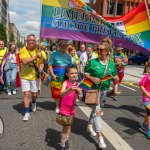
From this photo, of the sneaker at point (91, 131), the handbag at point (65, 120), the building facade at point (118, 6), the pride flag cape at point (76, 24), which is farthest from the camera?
the building facade at point (118, 6)

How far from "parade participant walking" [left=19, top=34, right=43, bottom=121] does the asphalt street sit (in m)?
0.45

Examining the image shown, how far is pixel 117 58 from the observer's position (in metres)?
9.18

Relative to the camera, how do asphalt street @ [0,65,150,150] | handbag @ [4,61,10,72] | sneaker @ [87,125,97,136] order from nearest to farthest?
asphalt street @ [0,65,150,150], sneaker @ [87,125,97,136], handbag @ [4,61,10,72]

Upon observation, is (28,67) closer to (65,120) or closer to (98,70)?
(98,70)

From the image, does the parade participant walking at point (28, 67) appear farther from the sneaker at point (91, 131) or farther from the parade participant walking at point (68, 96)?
the parade participant walking at point (68, 96)

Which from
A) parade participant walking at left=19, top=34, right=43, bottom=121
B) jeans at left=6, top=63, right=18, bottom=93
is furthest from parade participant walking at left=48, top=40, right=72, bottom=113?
jeans at left=6, top=63, right=18, bottom=93

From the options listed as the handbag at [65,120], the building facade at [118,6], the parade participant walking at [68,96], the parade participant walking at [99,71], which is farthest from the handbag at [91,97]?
the building facade at [118,6]

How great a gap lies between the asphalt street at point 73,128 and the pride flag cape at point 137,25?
175 centimetres

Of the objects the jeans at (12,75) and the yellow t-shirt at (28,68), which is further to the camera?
the jeans at (12,75)

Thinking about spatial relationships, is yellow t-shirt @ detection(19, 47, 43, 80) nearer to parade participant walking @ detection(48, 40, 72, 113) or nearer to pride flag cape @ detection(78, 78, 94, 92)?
parade participant walking @ detection(48, 40, 72, 113)

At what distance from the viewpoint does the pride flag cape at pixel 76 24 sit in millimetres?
6461

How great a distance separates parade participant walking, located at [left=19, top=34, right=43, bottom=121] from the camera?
20.7 ft

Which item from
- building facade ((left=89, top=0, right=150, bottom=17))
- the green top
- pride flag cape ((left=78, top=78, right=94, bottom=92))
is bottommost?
pride flag cape ((left=78, top=78, right=94, bottom=92))

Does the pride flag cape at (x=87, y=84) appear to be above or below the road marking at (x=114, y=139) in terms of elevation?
above
